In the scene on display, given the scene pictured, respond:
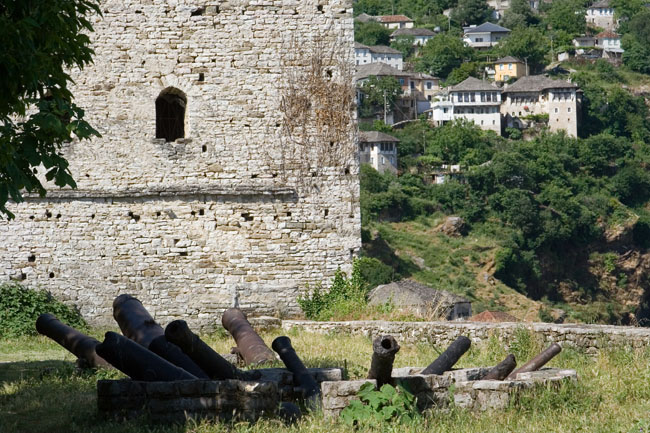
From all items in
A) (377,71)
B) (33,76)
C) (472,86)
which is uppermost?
(377,71)

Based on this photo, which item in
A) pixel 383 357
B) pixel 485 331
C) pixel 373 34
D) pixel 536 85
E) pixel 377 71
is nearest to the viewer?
pixel 383 357

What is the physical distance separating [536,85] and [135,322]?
402 ft

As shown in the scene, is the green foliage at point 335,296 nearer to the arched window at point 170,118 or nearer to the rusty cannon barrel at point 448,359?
the arched window at point 170,118

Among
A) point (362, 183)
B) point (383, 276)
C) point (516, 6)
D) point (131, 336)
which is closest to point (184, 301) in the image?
point (131, 336)

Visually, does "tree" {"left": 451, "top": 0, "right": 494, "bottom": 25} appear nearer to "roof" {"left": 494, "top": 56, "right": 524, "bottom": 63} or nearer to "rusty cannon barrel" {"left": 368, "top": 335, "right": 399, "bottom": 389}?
"roof" {"left": 494, "top": 56, "right": 524, "bottom": 63}

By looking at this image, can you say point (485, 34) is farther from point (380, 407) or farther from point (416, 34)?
point (380, 407)

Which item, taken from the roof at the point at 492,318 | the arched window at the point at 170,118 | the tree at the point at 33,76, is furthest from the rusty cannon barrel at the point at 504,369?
the arched window at the point at 170,118

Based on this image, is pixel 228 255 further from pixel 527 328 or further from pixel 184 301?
pixel 527 328

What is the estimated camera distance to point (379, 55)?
14250 centimetres

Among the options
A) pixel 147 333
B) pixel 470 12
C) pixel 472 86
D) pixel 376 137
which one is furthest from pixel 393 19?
pixel 147 333

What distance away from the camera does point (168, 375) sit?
26.3ft

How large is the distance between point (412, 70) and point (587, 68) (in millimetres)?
23768

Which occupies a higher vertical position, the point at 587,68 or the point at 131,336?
the point at 587,68

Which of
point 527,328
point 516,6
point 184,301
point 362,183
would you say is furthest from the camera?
point 516,6
